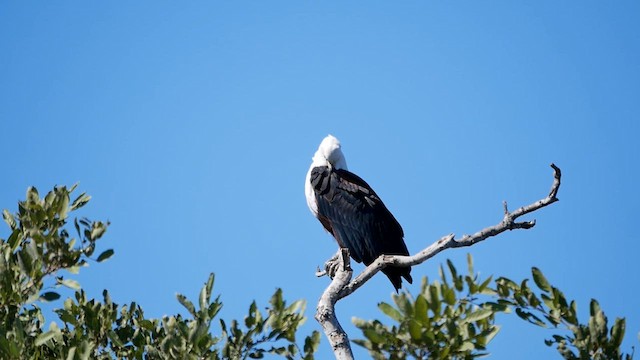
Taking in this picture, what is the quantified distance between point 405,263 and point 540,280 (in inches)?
79.8

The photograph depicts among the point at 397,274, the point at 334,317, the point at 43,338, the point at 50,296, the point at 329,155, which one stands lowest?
the point at 43,338

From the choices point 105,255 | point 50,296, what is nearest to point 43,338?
point 50,296

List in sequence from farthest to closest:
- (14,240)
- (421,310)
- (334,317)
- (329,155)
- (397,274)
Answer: (329,155) → (397,274) → (334,317) → (14,240) → (421,310)

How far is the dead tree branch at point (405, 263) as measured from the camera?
473cm

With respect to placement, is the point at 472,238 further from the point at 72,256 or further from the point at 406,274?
the point at 72,256

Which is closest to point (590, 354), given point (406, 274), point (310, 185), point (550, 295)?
point (550, 295)

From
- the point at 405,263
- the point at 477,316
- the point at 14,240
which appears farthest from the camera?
the point at 405,263

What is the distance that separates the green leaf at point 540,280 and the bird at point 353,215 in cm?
345

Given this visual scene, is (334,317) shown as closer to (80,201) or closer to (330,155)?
(80,201)

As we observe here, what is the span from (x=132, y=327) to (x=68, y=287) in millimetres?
593

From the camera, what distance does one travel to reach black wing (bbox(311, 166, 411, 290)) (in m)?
7.43

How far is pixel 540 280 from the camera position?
3.48m

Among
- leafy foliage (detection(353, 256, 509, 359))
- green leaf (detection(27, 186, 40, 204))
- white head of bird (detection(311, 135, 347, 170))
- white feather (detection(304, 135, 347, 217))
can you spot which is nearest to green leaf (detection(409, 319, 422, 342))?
leafy foliage (detection(353, 256, 509, 359))

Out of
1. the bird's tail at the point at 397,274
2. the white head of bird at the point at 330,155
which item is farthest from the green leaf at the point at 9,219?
the white head of bird at the point at 330,155
